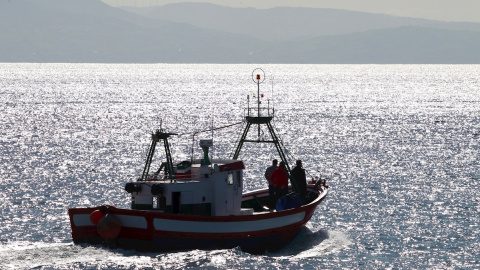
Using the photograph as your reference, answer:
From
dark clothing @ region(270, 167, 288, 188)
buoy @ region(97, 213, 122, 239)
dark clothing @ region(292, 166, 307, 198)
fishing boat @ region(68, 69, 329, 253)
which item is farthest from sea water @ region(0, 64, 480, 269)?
dark clothing @ region(270, 167, 288, 188)

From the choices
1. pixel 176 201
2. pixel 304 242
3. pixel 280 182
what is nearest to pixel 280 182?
pixel 280 182

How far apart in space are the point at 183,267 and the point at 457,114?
111 m

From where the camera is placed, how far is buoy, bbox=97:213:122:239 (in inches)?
1266

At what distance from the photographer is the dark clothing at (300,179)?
39094 millimetres

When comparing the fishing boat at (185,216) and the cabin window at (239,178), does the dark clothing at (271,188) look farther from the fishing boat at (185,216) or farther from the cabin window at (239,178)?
the cabin window at (239,178)

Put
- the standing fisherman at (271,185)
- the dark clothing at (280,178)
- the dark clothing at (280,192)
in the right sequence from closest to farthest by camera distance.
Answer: the dark clothing at (280,178)
the dark clothing at (280,192)
the standing fisherman at (271,185)

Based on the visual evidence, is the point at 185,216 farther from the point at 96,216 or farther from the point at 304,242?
the point at 304,242

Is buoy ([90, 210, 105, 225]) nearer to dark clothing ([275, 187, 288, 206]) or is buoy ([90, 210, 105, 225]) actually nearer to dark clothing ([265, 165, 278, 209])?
dark clothing ([275, 187, 288, 206])

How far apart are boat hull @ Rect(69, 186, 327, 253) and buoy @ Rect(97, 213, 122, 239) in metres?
0.25

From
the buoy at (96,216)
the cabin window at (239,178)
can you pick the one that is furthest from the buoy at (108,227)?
the cabin window at (239,178)

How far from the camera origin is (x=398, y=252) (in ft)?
Result: 119

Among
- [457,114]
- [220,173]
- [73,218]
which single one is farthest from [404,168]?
[457,114]

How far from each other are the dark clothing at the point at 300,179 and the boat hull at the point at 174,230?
4.76 metres

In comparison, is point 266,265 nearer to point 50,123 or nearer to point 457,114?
point 50,123
